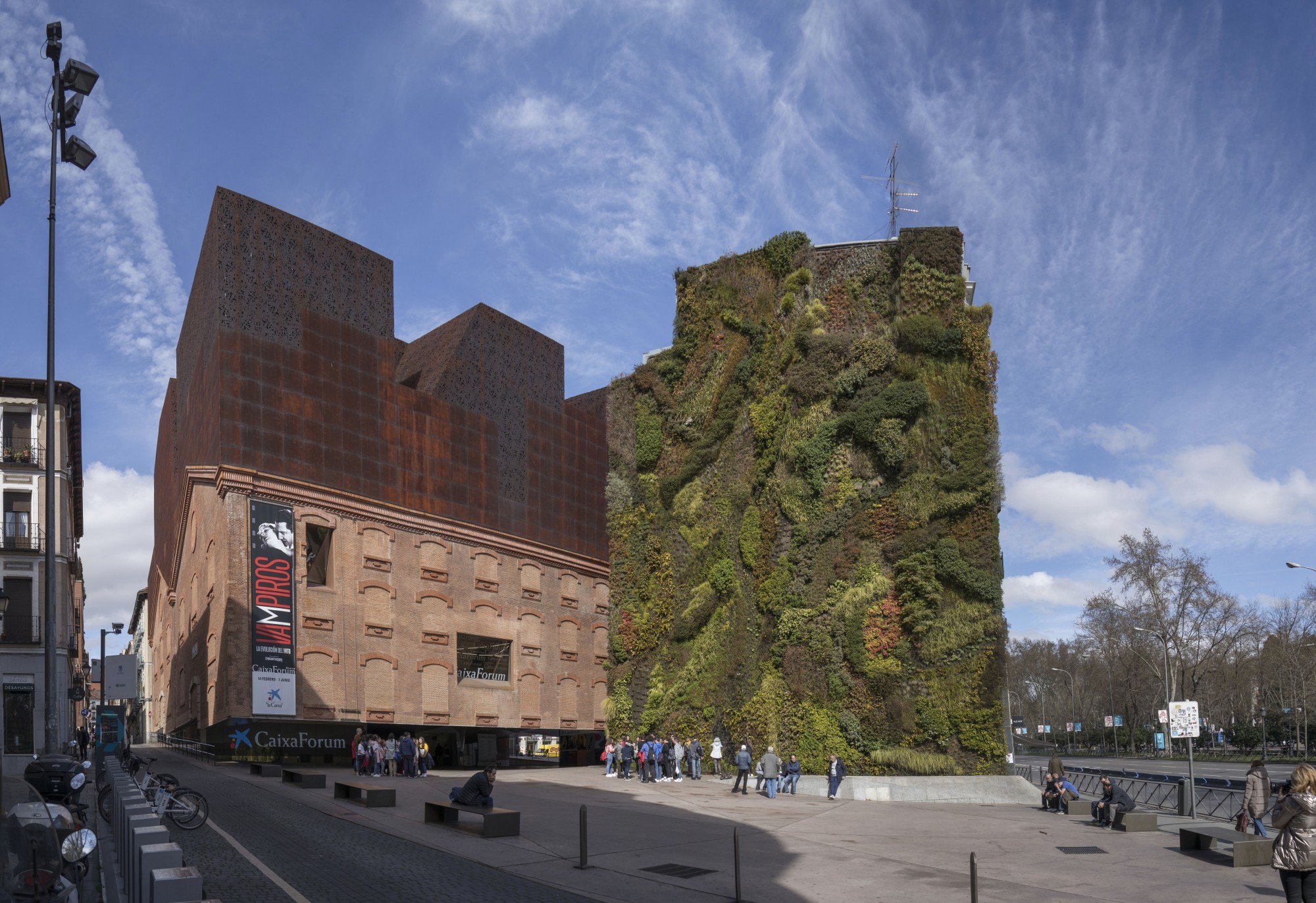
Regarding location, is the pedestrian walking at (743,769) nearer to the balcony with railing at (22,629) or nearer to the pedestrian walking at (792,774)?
the pedestrian walking at (792,774)

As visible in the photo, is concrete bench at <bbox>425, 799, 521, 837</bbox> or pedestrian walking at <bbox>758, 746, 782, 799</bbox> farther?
pedestrian walking at <bbox>758, 746, 782, 799</bbox>

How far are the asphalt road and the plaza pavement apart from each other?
19.0 meters

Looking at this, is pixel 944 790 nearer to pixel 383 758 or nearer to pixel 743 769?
pixel 743 769

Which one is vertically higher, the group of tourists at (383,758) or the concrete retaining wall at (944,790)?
the group of tourists at (383,758)

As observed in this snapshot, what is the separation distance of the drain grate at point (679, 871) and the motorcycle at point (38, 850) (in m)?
9.75

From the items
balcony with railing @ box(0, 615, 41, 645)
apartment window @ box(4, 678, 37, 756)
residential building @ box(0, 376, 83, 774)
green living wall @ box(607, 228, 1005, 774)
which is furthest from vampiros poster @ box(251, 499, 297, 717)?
green living wall @ box(607, 228, 1005, 774)

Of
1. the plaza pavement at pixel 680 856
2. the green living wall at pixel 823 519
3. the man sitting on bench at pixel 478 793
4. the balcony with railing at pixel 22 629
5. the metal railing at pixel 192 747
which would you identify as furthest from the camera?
the balcony with railing at pixel 22 629

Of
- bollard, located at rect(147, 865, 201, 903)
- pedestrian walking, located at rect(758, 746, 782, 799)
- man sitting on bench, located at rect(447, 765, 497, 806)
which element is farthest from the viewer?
pedestrian walking, located at rect(758, 746, 782, 799)

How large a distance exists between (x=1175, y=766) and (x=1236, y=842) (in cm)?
4429

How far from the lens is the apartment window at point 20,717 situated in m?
44.1

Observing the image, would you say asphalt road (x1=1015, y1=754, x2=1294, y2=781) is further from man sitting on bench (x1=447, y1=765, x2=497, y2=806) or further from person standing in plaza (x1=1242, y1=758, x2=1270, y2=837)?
man sitting on bench (x1=447, y1=765, x2=497, y2=806)

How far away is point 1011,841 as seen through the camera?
74.7ft

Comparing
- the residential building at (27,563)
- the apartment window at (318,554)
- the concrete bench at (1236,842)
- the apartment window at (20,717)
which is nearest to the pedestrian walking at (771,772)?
the concrete bench at (1236,842)

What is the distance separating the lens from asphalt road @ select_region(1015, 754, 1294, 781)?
155 ft
